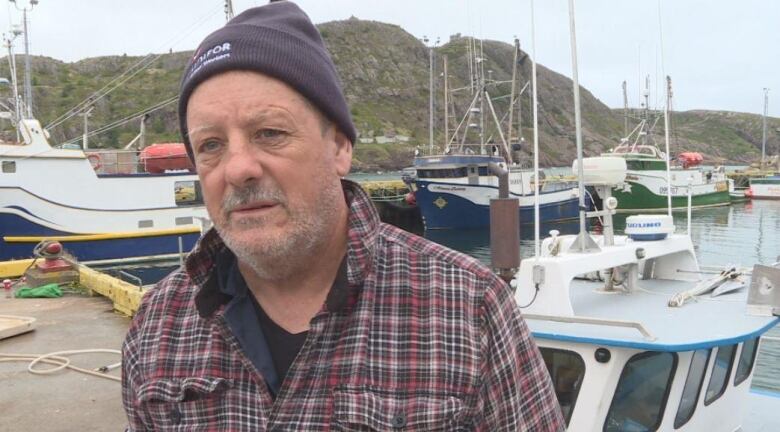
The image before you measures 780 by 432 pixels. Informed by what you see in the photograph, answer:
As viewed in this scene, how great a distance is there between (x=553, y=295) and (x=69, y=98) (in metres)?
83.6

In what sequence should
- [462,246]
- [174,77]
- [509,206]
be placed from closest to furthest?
[509,206] < [462,246] < [174,77]

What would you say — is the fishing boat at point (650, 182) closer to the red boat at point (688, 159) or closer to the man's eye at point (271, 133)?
the red boat at point (688, 159)

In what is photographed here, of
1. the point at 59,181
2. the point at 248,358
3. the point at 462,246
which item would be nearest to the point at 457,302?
the point at 248,358

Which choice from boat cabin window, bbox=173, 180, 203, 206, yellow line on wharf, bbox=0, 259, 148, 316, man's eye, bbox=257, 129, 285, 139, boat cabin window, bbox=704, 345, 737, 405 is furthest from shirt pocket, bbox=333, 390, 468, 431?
boat cabin window, bbox=173, 180, 203, 206

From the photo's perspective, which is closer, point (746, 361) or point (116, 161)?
point (746, 361)

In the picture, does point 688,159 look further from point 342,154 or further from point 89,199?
point 342,154

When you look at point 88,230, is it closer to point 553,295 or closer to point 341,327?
point 553,295

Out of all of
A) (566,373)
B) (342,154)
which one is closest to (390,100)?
(566,373)

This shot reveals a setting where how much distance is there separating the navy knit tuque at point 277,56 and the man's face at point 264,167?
0.03 m

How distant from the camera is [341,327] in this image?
1409mm

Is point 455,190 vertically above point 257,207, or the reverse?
point 257,207

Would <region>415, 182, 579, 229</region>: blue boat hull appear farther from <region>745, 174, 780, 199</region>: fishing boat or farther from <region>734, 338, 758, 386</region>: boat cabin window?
<region>745, 174, 780, 199</region>: fishing boat

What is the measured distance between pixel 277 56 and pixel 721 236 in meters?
31.1

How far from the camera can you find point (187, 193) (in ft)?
74.1
